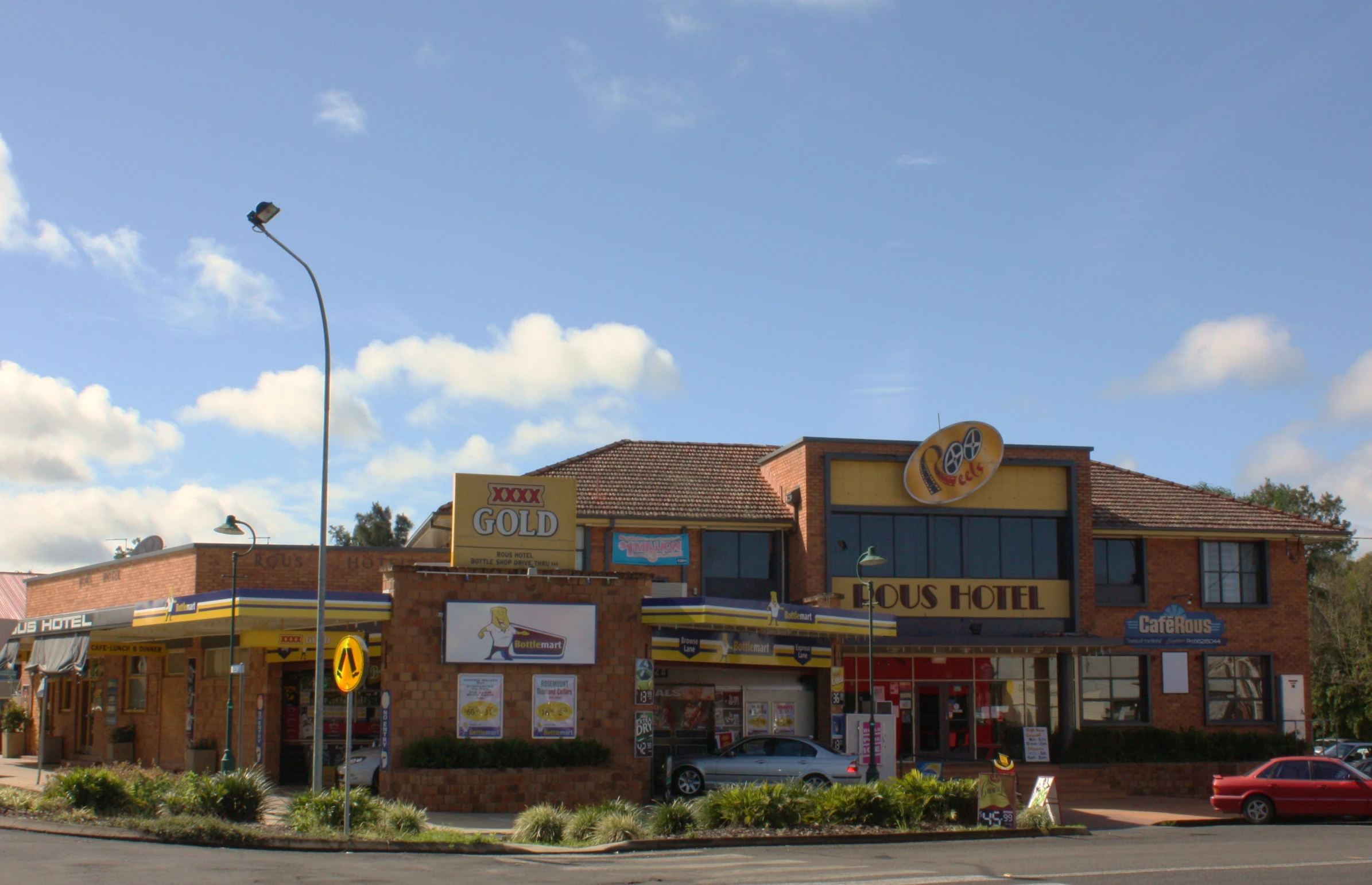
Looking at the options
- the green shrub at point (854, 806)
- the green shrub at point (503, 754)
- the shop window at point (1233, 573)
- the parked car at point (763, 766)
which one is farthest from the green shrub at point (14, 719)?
the shop window at point (1233, 573)

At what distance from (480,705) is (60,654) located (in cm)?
1130

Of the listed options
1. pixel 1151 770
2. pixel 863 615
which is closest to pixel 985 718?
pixel 1151 770

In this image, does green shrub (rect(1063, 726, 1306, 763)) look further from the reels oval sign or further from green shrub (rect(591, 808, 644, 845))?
green shrub (rect(591, 808, 644, 845))

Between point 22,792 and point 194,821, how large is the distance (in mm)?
4608

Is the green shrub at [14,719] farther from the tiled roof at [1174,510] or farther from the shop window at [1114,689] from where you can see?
the tiled roof at [1174,510]

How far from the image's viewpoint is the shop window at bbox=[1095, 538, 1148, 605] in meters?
34.5

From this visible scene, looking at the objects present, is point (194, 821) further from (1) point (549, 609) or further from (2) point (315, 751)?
(1) point (549, 609)

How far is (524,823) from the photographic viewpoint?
18.7 meters

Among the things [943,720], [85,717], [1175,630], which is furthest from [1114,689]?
[85,717]

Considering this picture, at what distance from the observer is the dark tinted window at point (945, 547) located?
3275cm

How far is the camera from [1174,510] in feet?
118

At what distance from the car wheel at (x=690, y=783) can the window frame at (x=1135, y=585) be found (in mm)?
14437

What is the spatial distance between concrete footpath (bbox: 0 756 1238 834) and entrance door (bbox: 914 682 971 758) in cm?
352

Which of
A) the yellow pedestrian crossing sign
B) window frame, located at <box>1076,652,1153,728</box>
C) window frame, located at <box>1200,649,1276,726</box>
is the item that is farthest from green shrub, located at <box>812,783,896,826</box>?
window frame, located at <box>1200,649,1276,726</box>
